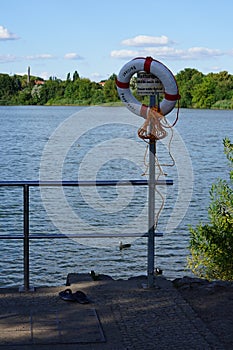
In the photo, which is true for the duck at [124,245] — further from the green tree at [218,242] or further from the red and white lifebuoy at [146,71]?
Result: the red and white lifebuoy at [146,71]

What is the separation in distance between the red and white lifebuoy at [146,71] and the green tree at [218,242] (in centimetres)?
186

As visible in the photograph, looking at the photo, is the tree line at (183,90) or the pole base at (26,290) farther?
the tree line at (183,90)

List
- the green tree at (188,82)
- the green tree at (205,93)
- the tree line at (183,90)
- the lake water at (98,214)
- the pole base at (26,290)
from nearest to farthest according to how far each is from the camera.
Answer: the pole base at (26,290) < the lake water at (98,214) < the tree line at (183,90) < the green tree at (205,93) < the green tree at (188,82)

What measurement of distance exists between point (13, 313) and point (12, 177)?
15.4 meters

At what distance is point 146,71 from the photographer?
5.20 meters

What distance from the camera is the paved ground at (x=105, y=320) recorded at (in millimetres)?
4051

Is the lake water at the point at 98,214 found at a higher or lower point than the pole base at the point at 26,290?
lower

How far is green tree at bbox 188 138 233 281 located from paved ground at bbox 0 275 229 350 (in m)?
1.49

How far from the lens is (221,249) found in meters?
6.64

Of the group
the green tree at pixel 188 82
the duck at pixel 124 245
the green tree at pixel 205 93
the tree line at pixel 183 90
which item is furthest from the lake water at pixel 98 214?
the green tree at pixel 188 82

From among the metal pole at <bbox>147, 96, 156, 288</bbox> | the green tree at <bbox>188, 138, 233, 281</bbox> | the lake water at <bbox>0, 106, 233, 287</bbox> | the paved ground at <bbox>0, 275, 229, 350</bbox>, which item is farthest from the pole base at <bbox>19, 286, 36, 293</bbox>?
the green tree at <bbox>188, 138, 233, 281</bbox>

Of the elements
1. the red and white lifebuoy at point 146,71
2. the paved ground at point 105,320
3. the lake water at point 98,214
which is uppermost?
the red and white lifebuoy at point 146,71

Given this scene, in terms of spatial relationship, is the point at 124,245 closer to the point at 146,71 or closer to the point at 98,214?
the point at 98,214

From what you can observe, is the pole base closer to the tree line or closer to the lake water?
the lake water
